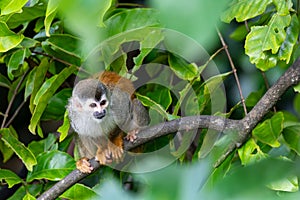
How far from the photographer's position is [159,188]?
25cm

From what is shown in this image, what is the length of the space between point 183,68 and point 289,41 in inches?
13.6

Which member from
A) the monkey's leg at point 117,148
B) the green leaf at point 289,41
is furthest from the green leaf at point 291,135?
the monkey's leg at point 117,148

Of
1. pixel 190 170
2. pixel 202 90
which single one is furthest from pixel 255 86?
pixel 190 170

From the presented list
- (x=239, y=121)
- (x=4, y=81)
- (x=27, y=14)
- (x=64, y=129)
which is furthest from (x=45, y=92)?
(x=239, y=121)

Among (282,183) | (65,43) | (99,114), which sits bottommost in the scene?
(99,114)

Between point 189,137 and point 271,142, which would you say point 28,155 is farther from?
point 271,142

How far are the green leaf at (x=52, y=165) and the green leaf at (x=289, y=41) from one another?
28.1 inches

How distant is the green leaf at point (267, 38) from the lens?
1154 millimetres

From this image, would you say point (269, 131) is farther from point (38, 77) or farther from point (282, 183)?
point (282, 183)

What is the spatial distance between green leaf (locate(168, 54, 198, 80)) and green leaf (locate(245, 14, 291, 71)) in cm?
29

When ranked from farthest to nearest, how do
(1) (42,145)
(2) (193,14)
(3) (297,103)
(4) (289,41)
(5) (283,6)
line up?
(3) (297,103)
(1) (42,145)
(4) (289,41)
(5) (283,6)
(2) (193,14)

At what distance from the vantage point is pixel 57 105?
5.57ft

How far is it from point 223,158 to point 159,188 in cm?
104

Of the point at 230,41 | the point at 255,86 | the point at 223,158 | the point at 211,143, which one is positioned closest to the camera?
the point at 223,158
